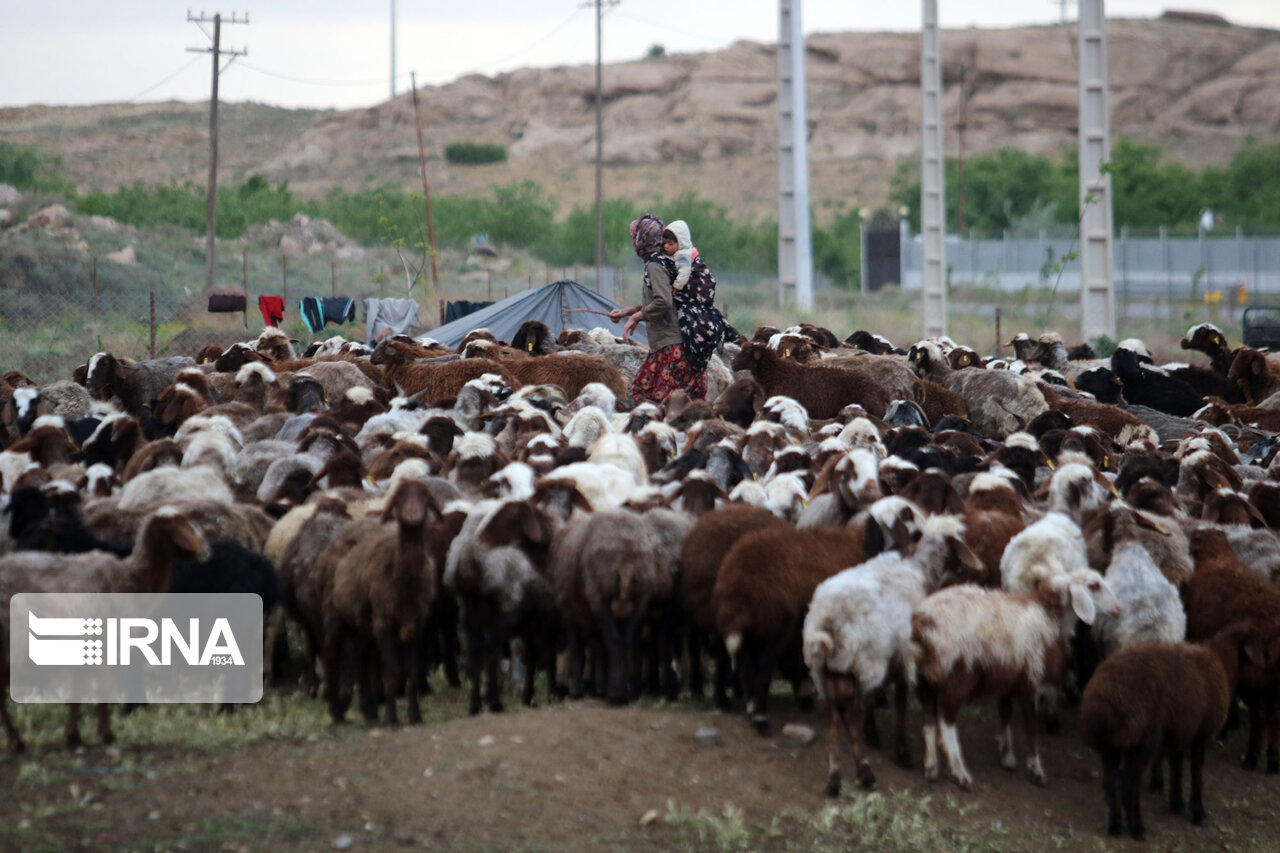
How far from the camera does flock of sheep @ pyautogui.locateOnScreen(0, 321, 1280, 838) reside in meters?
6.59

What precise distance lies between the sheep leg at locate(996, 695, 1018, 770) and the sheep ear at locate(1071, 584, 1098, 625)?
56 centimetres

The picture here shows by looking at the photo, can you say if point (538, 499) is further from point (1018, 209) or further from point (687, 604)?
point (1018, 209)

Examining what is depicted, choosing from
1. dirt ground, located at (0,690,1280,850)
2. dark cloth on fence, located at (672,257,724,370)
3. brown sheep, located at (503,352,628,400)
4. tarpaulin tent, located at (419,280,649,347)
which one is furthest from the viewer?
tarpaulin tent, located at (419,280,649,347)

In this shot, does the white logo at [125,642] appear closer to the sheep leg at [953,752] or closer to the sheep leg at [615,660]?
the sheep leg at [615,660]

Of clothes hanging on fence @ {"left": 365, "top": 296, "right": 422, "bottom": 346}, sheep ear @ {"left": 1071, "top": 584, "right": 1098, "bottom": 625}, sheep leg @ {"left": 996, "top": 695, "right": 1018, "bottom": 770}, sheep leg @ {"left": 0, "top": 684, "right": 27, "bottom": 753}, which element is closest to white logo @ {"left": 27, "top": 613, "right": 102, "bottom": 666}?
sheep leg @ {"left": 0, "top": 684, "right": 27, "bottom": 753}

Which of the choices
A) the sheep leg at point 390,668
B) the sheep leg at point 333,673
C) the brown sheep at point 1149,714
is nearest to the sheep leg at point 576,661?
the sheep leg at point 390,668

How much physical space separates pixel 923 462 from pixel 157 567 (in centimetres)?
516

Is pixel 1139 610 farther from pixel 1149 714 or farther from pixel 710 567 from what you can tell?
pixel 710 567

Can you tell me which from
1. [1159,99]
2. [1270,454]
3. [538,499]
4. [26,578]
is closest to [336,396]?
[538,499]

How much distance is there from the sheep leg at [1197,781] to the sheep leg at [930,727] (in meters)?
1.20

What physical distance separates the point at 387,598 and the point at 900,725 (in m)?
2.52

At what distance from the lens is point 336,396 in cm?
1363

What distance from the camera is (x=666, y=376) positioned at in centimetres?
1295

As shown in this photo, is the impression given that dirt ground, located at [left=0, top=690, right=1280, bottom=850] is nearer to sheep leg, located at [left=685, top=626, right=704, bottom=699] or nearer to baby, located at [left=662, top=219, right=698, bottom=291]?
sheep leg, located at [left=685, top=626, right=704, bottom=699]
